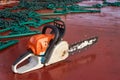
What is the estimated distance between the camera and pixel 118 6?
11.7 metres

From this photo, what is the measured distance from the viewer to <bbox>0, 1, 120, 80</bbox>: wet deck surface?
4.40 m

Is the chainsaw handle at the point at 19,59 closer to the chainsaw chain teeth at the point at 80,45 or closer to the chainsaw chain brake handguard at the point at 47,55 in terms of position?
the chainsaw chain brake handguard at the point at 47,55

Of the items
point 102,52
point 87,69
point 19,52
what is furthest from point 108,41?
point 19,52

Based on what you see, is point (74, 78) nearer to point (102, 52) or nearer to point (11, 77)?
point (11, 77)

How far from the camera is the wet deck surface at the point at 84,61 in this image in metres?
4.40

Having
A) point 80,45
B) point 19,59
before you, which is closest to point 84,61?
point 80,45

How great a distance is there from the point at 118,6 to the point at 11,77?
27.5 feet

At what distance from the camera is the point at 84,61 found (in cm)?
505

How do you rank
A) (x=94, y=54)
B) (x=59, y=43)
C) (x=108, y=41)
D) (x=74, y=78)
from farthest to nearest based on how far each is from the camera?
(x=108, y=41)
(x=94, y=54)
(x=59, y=43)
(x=74, y=78)

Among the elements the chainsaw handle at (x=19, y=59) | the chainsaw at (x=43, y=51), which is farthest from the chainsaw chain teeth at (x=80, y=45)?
the chainsaw handle at (x=19, y=59)

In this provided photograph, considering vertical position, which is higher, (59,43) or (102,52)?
(59,43)

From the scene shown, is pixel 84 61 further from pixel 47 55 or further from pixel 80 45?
pixel 47 55

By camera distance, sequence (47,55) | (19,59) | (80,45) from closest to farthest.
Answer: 1. (19,59)
2. (47,55)
3. (80,45)

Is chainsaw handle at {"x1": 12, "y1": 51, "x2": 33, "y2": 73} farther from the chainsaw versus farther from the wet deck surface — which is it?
the wet deck surface
